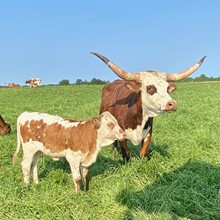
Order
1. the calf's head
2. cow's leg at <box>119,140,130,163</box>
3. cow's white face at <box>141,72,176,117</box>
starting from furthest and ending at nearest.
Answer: cow's leg at <box>119,140,130,163</box> → the calf's head → cow's white face at <box>141,72,176,117</box>

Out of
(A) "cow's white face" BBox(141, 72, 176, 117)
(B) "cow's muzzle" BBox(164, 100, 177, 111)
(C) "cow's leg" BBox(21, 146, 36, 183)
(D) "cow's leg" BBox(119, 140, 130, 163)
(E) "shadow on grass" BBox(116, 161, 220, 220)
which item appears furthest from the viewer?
(D) "cow's leg" BBox(119, 140, 130, 163)

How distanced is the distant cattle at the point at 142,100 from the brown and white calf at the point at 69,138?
2.59 feet

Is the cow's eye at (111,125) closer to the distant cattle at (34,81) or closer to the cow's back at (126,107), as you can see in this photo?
the cow's back at (126,107)

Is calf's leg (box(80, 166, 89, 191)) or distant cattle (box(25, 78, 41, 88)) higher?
calf's leg (box(80, 166, 89, 191))

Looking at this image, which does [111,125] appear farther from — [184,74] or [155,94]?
[184,74]

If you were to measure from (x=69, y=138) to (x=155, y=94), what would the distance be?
150 cm

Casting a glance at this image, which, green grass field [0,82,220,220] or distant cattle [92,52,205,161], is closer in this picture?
green grass field [0,82,220,220]

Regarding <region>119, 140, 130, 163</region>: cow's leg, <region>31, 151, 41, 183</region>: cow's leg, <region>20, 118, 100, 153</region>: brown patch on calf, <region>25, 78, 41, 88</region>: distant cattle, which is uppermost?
<region>20, 118, 100, 153</region>: brown patch on calf

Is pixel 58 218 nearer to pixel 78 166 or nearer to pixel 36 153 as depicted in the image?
pixel 78 166

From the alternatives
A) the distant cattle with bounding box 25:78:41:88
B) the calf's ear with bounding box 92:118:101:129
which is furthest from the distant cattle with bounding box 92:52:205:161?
the distant cattle with bounding box 25:78:41:88

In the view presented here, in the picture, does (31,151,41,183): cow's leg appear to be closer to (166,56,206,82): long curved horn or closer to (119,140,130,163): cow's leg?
(119,140,130,163): cow's leg

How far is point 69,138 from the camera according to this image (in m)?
5.64

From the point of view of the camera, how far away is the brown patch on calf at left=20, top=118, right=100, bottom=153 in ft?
18.3

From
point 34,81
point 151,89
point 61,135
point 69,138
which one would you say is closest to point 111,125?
point 69,138
